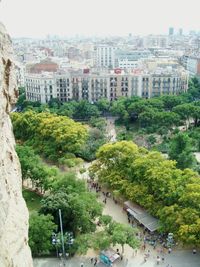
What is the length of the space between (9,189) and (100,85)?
72639 mm

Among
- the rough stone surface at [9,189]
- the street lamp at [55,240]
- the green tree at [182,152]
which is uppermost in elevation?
the rough stone surface at [9,189]

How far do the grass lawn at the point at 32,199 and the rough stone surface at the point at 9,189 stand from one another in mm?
25412

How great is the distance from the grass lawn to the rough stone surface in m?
25.4

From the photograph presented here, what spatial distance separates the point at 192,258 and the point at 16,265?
2176 cm

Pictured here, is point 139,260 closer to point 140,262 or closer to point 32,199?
point 140,262

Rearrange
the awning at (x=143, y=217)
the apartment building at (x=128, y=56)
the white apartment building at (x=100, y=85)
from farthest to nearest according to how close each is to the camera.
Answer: the apartment building at (x=128, y=56)
the white apartment building at (x=100, y=85)
the awning at (x=143, y=217)

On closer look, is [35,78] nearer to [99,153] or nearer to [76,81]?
[76,81]

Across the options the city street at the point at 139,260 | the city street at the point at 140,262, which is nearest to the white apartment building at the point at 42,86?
the city street at the point at 139,260

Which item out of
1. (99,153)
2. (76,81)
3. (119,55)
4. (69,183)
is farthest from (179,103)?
(119,55)

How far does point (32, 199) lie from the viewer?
132 feet

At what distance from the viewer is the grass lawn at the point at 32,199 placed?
1513 inches

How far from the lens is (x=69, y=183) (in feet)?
117

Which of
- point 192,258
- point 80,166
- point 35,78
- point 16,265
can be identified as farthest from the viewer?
point 35,78

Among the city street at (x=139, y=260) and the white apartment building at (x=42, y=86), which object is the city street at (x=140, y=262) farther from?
the white apartment building at (x=42, y=86)
